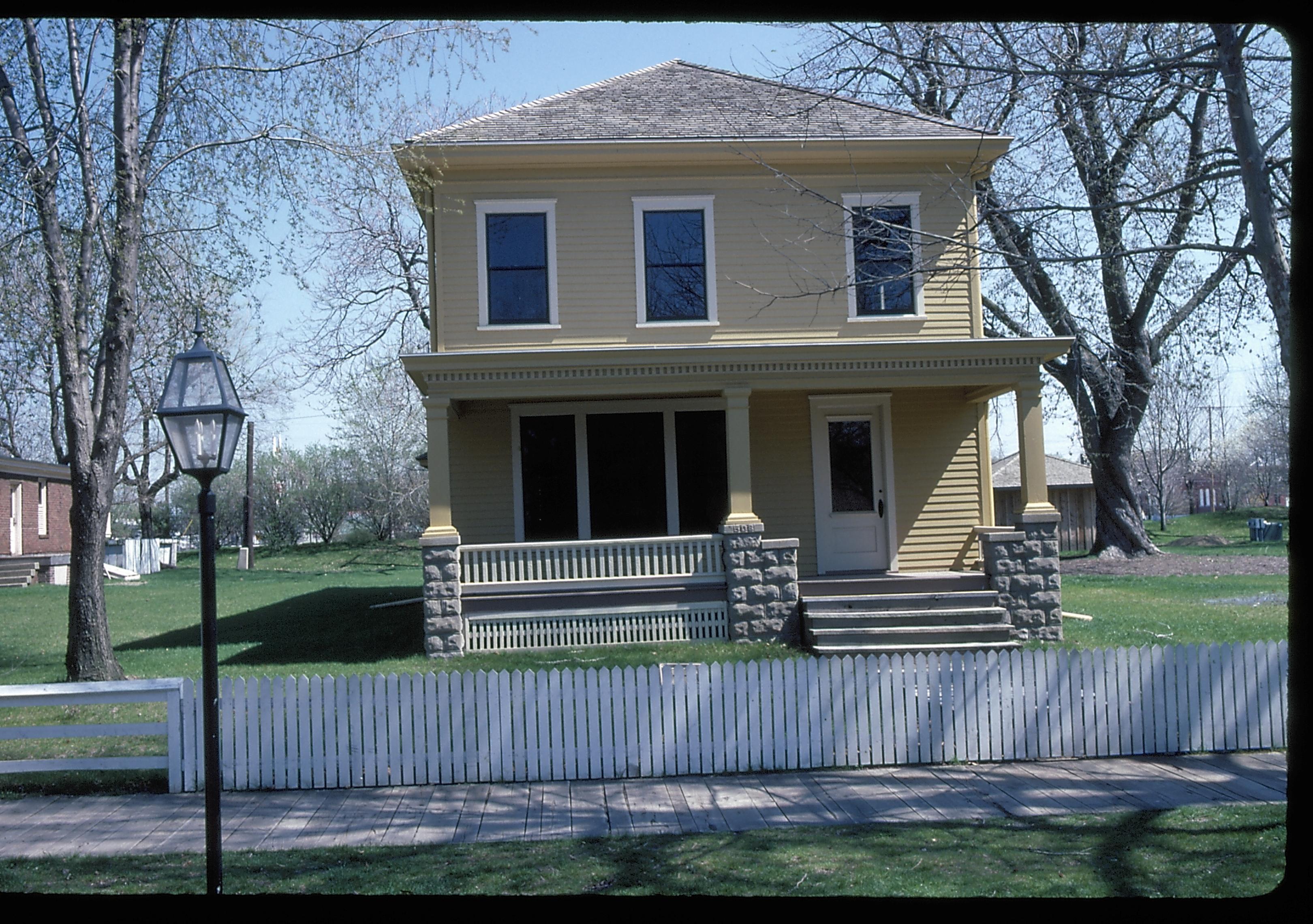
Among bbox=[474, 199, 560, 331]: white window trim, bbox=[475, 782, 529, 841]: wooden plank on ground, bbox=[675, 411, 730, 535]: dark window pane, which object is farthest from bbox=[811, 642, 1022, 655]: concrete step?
bbox=[474, 199, 560, 331]: white window trim

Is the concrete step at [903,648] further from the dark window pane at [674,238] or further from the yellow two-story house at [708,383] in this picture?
the dark window pane at [674,238]

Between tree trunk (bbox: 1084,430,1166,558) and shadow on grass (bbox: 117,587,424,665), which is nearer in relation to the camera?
shadow on grass (bbox: 117,587,424,665)

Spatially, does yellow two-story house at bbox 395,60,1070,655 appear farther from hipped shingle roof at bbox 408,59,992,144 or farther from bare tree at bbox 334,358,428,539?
bare tree at bbox 334,358,428,539

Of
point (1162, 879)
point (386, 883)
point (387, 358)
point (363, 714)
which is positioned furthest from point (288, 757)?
point (387, 358)

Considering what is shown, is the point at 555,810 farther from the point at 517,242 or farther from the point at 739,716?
the point at 517,242

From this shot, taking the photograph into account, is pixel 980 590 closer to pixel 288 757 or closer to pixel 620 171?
pixel 620 171

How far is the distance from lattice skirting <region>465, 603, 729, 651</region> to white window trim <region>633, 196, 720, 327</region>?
416 centimetres

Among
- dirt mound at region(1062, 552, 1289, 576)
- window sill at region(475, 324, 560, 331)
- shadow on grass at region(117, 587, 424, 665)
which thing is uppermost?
window sill at region(475, 324, 560, 331)

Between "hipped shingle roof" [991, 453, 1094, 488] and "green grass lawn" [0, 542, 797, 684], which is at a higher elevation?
"hipped shingle roof" [991, 453, 1094, 488]

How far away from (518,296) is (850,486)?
18.6ft

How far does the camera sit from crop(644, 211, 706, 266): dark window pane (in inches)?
593

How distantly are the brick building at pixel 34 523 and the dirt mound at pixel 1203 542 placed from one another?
33.3 metres

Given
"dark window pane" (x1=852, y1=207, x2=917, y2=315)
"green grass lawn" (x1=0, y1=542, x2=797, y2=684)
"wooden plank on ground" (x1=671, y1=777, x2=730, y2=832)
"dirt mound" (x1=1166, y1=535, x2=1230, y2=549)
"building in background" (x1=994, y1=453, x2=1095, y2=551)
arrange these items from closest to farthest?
1. "wooden plank on ground" (x1=671, y1=777, x2=730, y2=832)
2. "green grass lawn" (x1=0, y1=542, x2=797, y2=684)
3. "dark window pane" (x1=852, y1=207, x2=917, y2=315)
4. "dirt mound" (x1=1166, y1=535, x2=1230, y2=549)
5. "building in background" (x1=994, y1=453, x2=1095, y2=551)

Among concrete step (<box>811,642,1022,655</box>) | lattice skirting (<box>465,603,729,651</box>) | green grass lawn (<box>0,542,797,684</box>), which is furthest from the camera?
lattice skirting (<box>465,603,729,651</box>)
